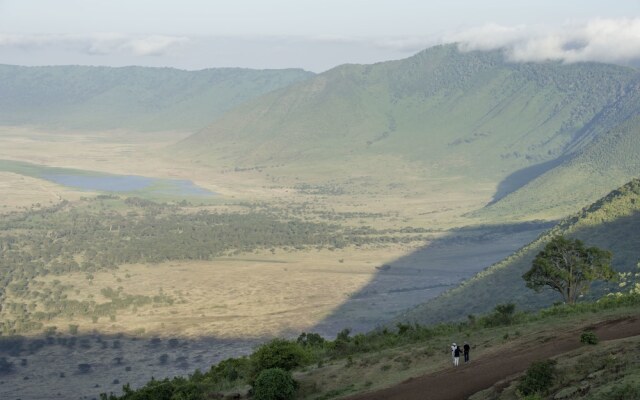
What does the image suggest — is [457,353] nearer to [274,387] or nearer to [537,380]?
[537,380]

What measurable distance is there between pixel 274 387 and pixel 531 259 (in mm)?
48513

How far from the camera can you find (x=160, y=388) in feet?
136

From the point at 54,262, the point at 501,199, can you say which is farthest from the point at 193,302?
the point at 501,199

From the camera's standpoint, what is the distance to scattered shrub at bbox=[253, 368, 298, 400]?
1462 inches

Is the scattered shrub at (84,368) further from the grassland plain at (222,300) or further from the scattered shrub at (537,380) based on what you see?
the scattered shrub at (537,380)

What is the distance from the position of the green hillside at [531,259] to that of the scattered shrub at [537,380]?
3716 centimetres

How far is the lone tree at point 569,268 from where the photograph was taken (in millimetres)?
51625

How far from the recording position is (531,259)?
80.8 meters

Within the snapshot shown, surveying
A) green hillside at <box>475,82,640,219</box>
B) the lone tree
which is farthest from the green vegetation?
green hillside at <box>475,82,640,219</box>

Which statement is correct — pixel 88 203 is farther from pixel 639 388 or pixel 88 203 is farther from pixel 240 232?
pixel 639 388

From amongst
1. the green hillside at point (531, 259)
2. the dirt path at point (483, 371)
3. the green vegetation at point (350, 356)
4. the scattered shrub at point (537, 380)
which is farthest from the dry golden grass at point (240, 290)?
the scattered shrub at point (537, 380)

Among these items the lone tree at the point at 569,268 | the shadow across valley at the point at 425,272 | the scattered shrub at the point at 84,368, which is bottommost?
Answer: the scattered shrub at the point at 84,368

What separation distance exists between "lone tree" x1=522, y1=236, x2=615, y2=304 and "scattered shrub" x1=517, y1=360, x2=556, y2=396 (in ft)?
72.2

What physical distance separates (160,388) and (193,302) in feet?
181
